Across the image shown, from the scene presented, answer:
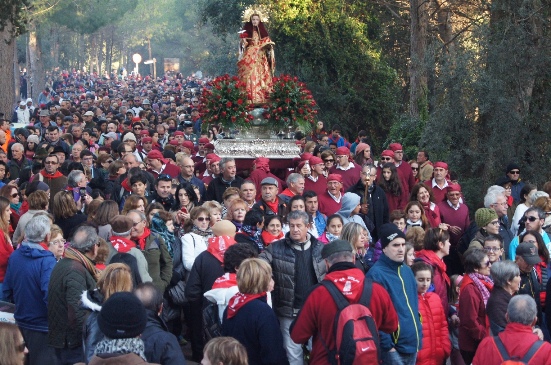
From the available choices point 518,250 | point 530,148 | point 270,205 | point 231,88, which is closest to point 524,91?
point 530,148

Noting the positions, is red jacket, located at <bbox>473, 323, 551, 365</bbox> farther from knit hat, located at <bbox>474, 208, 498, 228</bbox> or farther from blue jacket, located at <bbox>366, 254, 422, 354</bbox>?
knit hat, located at <bbox>474, 208, 498, 228</bbox>

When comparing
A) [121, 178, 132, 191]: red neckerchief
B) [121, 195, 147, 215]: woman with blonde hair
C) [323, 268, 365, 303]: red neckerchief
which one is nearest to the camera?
[323, 268, 365, 303]: red neckerchief

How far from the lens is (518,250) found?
866 centimetres

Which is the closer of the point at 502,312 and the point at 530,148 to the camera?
the point at 502,312

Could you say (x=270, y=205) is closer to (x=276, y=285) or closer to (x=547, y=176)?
(x=276, y=285)

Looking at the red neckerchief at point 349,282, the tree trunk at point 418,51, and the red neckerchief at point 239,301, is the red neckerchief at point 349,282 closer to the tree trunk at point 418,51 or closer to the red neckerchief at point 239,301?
the red neckerchief at point 239,301

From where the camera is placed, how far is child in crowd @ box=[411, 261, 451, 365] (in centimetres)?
775

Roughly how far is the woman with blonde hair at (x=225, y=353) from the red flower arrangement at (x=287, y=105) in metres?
10.9

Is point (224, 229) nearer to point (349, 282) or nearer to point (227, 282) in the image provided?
point (227, 282)

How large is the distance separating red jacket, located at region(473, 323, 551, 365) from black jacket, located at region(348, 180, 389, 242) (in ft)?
20.1

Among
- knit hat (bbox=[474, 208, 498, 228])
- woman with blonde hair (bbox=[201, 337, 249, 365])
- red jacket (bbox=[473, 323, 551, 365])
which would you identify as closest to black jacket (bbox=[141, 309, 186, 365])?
woman with blonde hair (bbox=[201, 337, 249, 365])

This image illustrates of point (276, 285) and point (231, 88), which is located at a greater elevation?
point (231, 88)

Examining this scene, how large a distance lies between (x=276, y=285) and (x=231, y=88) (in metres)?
8.34

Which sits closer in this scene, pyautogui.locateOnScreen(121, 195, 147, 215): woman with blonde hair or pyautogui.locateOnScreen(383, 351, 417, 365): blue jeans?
pyautogui.locateOnScreen(383, 351, 417, 365): blue jeans
